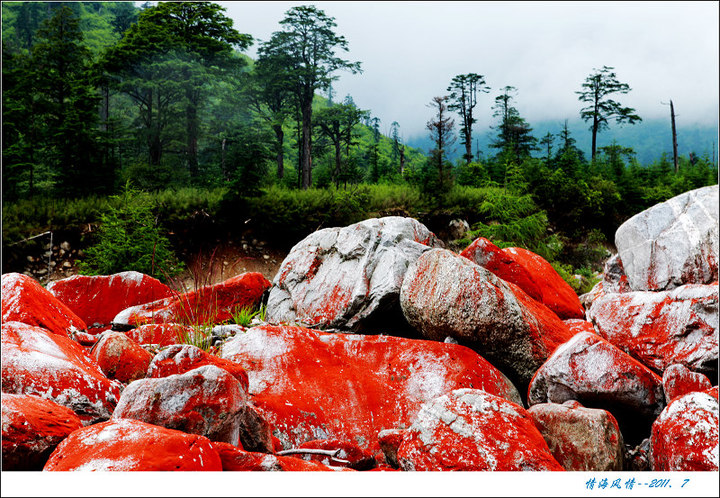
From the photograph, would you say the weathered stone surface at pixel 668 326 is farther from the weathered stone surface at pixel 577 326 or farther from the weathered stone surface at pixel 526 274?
the weathered stone surface at pixel 526 274

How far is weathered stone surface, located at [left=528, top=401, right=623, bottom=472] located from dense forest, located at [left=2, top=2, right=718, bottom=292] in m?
3.20

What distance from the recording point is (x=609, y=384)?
358cm

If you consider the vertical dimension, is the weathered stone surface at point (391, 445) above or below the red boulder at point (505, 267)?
below

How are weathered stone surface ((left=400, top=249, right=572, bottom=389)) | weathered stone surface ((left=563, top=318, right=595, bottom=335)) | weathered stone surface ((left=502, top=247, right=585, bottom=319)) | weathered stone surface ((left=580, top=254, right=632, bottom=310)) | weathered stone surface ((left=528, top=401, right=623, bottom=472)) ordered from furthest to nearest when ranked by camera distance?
weathered stone surface ((left=502, top=247, right=585, bottom=319)), weathered stone surface ((left=580, top=254, right=632, bottom=310)), weathered stone surface ((left=563, top=318, right=595, bottom=335)), weathered stone surface ((left=400, top=249, right=572, bottom=389)), weathered stone surface ((left=528, top=401, right=623, bottom=472))

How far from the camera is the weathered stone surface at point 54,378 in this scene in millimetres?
3016

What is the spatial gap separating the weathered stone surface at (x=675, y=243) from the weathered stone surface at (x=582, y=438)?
2.29m

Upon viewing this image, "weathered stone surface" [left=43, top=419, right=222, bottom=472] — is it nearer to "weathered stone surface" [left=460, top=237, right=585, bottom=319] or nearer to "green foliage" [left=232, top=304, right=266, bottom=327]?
"green foliage" [left=232, top=304, right=266, bottom=327]

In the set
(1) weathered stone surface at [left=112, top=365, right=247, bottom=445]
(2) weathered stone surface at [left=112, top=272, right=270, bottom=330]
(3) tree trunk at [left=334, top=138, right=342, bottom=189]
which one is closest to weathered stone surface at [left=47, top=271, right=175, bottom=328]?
(2) weathered stone surface at [left=112, top=272, right=270, bottom=330]

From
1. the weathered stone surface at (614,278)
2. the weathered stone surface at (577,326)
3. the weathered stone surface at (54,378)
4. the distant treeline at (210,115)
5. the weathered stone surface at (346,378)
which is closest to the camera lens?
the weathered stone surface at (54,378)

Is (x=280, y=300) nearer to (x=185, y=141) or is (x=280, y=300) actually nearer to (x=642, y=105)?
(x=185, y=141)

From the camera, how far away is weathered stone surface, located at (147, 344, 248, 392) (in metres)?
3.04

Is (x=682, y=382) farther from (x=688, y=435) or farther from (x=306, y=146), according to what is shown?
(x=306, y=146)

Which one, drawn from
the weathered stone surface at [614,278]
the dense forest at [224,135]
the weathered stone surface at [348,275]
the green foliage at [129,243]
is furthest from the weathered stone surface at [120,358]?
the weathered stone surface at [614,278]

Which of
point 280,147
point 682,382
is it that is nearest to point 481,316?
point 682,382
